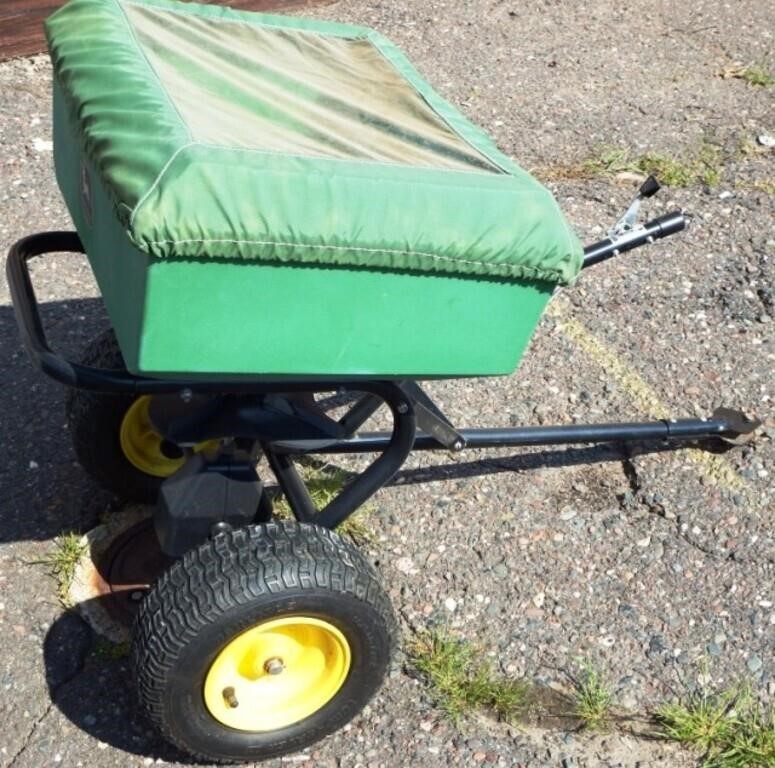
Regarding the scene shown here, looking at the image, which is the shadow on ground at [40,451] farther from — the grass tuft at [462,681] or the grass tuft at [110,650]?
the grass tuft at [462,681]

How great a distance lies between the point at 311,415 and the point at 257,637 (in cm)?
47

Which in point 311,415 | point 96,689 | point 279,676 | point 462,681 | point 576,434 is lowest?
point 96,689

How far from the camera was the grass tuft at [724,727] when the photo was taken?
2580 mm

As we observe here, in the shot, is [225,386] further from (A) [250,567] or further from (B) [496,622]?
(B) [496,622]

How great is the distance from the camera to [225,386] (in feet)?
7.36

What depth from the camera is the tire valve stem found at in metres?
2.38

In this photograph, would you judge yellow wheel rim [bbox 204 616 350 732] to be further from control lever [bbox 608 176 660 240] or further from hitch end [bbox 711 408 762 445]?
hitch end [bbox 711 408 762 445]

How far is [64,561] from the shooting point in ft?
9.68

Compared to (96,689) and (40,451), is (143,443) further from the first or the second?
(96,689)

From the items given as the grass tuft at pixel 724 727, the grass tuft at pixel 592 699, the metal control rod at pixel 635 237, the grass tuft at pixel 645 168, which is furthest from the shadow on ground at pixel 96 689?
the grass tuft at pixel 645 168

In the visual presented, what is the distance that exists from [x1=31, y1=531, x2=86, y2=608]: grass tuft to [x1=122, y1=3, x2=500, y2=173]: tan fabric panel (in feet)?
4.07

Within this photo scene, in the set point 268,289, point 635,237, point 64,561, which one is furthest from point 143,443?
point 635,237

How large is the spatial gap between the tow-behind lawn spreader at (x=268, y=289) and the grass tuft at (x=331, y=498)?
1.16ft

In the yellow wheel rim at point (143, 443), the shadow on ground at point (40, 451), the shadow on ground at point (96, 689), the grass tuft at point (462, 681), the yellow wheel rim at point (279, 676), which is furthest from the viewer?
the shadow on ground at point (40, 451)
